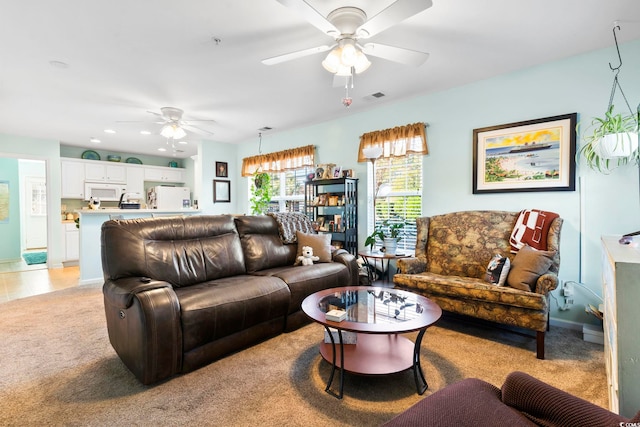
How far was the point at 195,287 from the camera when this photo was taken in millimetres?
2455

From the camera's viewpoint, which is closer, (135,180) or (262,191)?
(262,191)

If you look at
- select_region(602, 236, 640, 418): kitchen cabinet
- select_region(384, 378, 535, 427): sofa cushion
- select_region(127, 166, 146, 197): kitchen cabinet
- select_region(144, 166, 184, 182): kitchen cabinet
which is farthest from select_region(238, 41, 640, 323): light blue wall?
select_region(127, 166, 146, 197): kitchen cabinet

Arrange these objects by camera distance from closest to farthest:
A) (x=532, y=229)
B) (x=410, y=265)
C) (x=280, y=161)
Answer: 1. (x=532, y=229)
2. (x=410, y=265)
3. (x=280, y=161)

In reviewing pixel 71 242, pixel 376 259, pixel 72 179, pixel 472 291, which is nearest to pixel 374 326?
pixel 472 291

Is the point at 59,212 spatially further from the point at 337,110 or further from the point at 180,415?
the point at 180,415

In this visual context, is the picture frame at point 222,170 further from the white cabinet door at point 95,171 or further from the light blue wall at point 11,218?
the light blue wall at point 11,218

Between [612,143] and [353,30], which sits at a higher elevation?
[353,30]

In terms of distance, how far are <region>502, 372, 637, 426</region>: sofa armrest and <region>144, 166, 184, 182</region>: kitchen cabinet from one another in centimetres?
820

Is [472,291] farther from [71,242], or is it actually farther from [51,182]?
[51,182]

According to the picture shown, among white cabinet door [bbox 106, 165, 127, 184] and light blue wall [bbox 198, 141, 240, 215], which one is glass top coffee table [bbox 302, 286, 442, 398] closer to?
light blue wall [bbox 198, 141, 240, 215]

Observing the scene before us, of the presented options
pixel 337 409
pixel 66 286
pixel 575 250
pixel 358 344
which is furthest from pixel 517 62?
pixel 66 286

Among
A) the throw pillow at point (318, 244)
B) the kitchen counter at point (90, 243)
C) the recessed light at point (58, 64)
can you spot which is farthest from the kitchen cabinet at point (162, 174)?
the throw pillow at point (318, 244)

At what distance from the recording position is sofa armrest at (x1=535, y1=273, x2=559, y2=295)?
90.4 inches

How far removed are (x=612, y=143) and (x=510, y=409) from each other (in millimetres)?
2352
